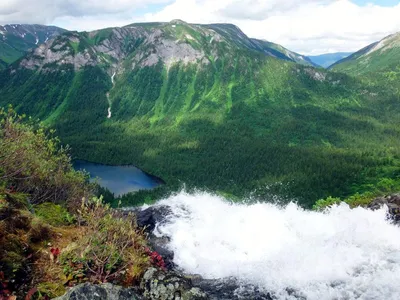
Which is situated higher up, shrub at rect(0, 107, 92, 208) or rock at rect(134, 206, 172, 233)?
shrub at rect(0, 107, 92, 208)

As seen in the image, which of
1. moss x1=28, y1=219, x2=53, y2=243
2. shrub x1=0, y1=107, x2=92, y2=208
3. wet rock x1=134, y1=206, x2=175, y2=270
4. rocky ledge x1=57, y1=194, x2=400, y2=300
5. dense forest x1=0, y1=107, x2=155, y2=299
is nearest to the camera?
rocky ledge x1=57, y1=194, x2=400, y2=300

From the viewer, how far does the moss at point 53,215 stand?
25419mm

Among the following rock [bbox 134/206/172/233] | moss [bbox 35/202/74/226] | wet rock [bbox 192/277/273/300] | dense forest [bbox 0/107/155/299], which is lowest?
rock [bbox 134/206/172/233]

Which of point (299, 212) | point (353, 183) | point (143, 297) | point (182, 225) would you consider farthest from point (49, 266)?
point (353, 183)

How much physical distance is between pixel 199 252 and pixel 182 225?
920cm

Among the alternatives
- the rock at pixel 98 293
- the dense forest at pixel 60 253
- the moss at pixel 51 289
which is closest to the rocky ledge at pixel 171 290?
the rock at pixel 98 293

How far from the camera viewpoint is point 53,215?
27000 millimetres

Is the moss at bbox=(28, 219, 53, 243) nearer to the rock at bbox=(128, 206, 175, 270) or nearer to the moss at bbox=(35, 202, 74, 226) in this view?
the moss at bbox=(35, 202, 74, 226)

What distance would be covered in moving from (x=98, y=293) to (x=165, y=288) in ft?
15.0

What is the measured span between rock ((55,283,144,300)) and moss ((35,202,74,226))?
34.8 feet

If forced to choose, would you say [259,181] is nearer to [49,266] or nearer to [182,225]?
[182,225]

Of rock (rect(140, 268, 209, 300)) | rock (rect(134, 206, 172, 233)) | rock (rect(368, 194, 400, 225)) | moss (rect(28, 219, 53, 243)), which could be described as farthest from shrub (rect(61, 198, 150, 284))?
rock (rect(368, 194, 400, 225))

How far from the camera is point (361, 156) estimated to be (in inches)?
7505

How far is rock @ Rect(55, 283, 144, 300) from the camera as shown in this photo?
Result: 15.1m
